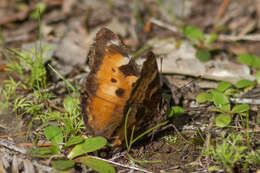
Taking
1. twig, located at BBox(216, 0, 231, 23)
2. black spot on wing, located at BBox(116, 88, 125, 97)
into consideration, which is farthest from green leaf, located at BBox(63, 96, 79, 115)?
twig, located at BBox(216, 0, 231, 23)

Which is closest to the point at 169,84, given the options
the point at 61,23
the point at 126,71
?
the point at 126,71

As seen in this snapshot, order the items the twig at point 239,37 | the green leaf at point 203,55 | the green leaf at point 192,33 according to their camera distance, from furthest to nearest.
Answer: the twig at point 239,37 < the green leaf at point 192,33 < the green leaf at point 203,55

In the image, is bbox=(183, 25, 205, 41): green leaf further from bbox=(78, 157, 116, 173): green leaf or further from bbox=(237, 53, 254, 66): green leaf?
bbox=(78, 157, 116, 173): green leaf

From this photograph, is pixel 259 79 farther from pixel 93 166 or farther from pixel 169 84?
pixel 93 166

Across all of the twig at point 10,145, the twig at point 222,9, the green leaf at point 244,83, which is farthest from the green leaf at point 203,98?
the twig at point 222,9

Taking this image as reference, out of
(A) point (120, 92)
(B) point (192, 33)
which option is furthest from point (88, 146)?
(B) point (192, 33)

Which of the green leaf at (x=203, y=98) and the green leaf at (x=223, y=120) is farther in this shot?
the green leaf at (x=203, y=98)

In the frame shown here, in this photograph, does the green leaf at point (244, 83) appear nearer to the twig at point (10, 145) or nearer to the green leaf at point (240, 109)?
the green leaf at point (240, 109)
